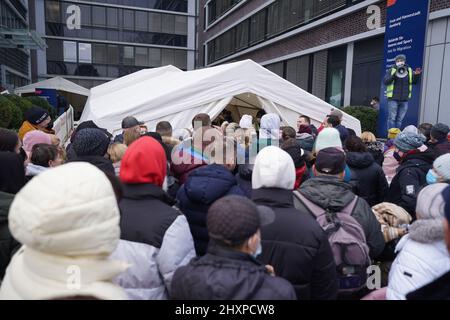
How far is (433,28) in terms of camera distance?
1048 centimetres

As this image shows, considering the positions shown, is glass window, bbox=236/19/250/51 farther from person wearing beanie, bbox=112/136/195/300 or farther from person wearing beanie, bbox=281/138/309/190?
person wearing beanie, bbox=112/136/195/300

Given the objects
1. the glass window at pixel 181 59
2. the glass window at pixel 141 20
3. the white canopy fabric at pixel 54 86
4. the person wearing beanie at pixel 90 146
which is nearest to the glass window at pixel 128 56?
the glass window at pixel 141 20

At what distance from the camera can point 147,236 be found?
2.11 meters

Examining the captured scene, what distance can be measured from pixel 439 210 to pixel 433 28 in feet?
34.6

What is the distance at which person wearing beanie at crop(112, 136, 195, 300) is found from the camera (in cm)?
207

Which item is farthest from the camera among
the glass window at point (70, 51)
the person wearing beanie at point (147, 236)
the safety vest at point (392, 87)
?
the glass window at point (70, 51)

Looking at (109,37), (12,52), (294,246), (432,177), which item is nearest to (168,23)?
(109,37)

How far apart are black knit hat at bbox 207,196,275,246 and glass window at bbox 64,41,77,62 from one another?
129 feet

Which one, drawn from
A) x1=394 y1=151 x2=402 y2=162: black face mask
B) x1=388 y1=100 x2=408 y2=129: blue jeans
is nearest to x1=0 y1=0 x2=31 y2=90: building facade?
x1=388 y1=100 x2=408 y2=129: blue jeans

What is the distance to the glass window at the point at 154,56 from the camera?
1549 inches

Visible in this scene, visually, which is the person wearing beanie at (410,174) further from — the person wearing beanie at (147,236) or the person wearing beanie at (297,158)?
the person wearing beanie at (147,236)

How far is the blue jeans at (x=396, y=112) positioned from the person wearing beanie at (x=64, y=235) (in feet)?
34.6

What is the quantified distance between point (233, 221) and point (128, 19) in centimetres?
4109

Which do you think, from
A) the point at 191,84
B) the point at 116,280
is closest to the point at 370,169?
the point at 116,280
